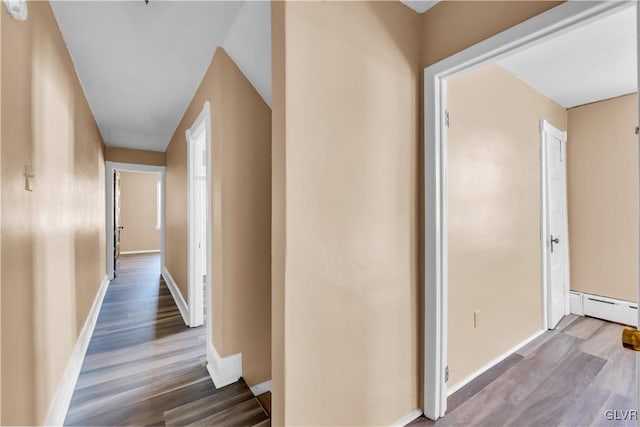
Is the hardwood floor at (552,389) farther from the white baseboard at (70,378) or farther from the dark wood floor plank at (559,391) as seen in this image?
the white baseboard at (70,378)

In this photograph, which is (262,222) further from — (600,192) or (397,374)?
(600,192)

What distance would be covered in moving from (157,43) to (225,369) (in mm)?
2258

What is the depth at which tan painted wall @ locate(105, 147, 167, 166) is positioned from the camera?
15.3ft

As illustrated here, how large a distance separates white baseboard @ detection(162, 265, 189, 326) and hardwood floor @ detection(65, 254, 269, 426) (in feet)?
0.23

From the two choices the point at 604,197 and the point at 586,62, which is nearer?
the point at 586,62

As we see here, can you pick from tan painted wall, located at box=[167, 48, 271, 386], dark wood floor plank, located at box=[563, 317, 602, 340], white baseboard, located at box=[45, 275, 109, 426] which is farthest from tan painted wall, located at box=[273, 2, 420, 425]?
dark wood floor plank, located at box=[563, 317, 602, 340]

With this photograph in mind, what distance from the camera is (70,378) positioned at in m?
1.84

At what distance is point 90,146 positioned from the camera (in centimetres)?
299

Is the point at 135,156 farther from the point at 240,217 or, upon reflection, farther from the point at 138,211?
the point at 240,217

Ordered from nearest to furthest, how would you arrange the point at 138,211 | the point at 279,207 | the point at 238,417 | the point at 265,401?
1. the point at 279,207
2. the point at 238,417
3. the point at 265,401
4. the point at 138,211

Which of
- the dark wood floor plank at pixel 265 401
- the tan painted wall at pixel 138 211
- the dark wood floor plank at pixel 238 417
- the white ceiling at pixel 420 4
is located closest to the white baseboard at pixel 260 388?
the dark wood floor plank at pixel 265 401

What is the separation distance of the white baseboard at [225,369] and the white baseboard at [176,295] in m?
1.12

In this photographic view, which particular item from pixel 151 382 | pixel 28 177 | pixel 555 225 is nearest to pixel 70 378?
pixel 151 382

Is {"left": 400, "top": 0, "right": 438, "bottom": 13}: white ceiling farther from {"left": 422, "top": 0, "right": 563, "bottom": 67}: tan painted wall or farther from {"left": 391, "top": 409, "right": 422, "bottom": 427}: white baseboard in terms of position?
{"left": 391, "top": 409, "right": 422, "bottom": 427}: white baseboard
